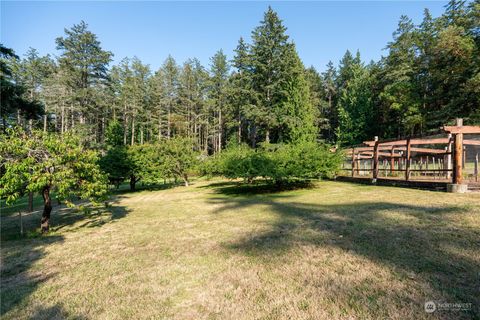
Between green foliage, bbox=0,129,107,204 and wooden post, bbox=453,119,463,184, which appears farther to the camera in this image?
wooden post, bbox=453,119,463,184

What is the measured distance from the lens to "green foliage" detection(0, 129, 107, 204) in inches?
225

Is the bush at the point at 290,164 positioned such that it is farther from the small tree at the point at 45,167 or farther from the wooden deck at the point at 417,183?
the small tree at the point at 45,167

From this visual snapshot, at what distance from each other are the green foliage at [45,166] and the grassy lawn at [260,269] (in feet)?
4.36

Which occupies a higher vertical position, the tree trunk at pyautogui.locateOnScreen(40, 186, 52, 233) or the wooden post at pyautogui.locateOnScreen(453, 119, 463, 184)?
the wooden post at pyautogui.locateOnScreen(453, 119, 463, 184)

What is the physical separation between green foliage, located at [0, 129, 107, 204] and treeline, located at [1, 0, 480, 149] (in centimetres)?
1252

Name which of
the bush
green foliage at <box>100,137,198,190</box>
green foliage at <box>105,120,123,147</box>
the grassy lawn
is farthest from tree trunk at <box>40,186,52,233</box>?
green foliage at <box>105,120,123,147</box>

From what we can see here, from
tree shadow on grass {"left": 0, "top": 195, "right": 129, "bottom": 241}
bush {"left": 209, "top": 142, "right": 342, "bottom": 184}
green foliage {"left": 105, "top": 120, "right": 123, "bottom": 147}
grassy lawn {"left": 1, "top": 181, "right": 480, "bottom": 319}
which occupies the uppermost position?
green foliage {"left": 105, "top": 120, "right": 123, "bottom": 147}

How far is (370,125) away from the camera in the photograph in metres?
37.8

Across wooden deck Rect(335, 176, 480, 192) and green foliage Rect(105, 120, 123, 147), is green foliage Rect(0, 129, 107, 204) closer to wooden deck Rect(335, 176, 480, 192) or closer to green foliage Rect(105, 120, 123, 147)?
wooden deck Rect(335, 176, 480, 192)

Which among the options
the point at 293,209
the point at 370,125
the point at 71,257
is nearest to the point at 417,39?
the point at 370,125

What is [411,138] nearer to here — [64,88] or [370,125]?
[370,125]

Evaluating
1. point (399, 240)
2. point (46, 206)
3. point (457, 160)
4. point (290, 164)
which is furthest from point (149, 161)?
point (457, 160)

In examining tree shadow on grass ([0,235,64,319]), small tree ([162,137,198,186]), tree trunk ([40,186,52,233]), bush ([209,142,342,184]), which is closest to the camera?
tree shadow on grass ([0,235,64,319])

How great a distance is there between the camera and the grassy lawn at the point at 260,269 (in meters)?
2.57
